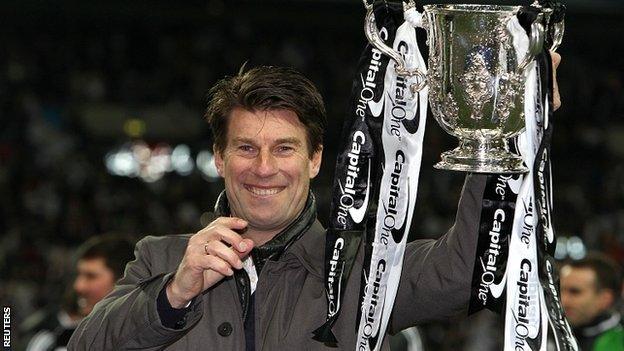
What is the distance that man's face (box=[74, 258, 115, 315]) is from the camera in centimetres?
650

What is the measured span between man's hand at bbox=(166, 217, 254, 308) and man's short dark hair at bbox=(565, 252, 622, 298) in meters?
4.45

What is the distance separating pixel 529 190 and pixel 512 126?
0.23 m

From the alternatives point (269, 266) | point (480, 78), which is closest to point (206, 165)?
point (269, 266)

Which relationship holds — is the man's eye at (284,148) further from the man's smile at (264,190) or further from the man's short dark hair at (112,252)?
the man's short dark hair at (112,252)

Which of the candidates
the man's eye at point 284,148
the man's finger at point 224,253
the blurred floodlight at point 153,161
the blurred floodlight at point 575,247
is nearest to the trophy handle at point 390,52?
the man's eye at point 284,148

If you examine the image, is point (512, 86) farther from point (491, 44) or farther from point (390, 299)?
point (390, 299)

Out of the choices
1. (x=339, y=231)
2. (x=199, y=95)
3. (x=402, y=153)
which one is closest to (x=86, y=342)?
(x=339, y=231)

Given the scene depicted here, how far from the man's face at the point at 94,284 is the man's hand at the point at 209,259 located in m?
3.10

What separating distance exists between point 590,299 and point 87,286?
273 cm

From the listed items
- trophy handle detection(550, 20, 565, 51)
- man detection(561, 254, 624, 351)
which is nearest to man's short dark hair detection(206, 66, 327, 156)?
trophy handle detection(550, 20, 565, 51)

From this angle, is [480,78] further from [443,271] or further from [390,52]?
[443,271]

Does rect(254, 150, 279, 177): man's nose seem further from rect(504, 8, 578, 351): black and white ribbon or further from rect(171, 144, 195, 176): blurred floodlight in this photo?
rect(171, 144, 195, 176): blurred floodlight

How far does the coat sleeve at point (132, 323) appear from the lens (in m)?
3.47

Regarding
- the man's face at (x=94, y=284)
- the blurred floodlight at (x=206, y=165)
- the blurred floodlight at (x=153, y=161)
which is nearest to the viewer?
the man's face at (x=94, y=284)
